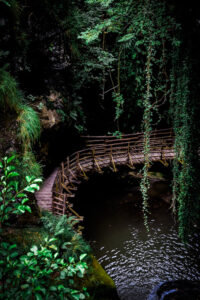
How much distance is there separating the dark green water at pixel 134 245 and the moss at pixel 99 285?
234 centimetres

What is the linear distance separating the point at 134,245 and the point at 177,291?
281cm

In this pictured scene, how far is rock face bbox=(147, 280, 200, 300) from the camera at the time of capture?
242 inches

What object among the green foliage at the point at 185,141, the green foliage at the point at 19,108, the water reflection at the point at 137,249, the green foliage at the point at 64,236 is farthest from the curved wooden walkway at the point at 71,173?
the green foliage at the point at 185,141

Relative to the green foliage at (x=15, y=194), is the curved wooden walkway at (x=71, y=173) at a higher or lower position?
lower

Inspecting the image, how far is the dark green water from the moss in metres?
2.34

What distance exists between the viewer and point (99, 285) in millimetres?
4809

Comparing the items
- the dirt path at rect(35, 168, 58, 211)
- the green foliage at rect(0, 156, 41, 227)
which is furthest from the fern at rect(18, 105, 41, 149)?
the green foliage at rect(0, 156, 41, 227)

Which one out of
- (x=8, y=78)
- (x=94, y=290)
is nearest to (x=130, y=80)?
(x=8, y=78)

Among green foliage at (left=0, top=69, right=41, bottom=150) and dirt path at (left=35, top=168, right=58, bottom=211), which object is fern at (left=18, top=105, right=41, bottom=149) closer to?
green foliage at (left=0, top=69, right=41, bottom=150)

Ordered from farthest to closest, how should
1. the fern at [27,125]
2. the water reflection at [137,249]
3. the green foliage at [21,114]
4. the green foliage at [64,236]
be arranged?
the water reflection at [137,249]
the fern at [27,125]
the green foliage at [21,114]
the green foliage at [64,236]

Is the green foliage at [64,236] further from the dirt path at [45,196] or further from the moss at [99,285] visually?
the dirt path at [45,196]

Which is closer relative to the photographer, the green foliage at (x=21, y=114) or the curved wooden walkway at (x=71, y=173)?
the green foliage at (x=21, y=114)

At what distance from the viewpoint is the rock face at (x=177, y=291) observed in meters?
6.14

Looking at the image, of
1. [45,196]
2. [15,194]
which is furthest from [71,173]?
[15,194]
